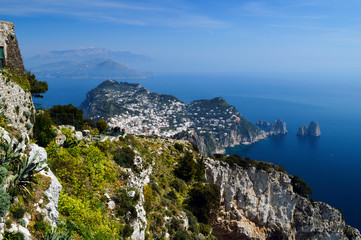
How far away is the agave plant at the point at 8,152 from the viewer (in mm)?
10398

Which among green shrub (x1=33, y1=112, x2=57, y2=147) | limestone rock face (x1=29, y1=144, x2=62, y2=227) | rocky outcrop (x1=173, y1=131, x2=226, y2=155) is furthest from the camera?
rocky outcrop (x1=173, y1=131, x2=226, y2=155)

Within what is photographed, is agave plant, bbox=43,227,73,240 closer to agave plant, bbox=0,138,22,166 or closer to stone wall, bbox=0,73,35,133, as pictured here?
agave plant, bbox=0,138,22,166

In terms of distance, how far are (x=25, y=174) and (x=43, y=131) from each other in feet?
21.1

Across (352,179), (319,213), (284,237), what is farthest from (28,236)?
(352,179)

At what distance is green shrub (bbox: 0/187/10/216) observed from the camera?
882 cm

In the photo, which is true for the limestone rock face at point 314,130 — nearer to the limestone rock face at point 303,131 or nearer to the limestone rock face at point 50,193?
the limestone rock face at point 303,131

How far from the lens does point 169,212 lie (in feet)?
68.6

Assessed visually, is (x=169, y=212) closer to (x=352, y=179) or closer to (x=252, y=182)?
(x=252, y=182)

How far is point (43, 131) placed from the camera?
1636cm

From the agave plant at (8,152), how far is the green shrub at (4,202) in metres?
1.64

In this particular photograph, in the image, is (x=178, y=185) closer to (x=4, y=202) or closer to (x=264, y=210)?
(x=4, y=202)

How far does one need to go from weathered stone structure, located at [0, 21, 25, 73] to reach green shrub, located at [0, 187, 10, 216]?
10.4 meters

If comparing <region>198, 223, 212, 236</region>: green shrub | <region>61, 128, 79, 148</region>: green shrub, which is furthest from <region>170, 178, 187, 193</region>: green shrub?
<region>61, 128, 79, 148</region>: green shrub

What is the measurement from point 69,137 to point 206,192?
53.8 feet
